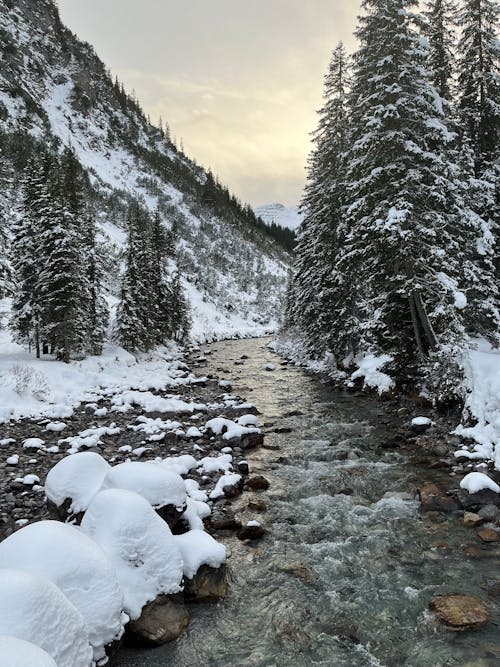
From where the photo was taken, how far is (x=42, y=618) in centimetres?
415

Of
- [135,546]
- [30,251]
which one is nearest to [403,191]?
[135,546]

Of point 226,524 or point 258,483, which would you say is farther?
point 258,483

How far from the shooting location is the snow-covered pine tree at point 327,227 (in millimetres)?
23641

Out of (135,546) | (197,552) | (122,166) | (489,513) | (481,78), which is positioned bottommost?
(489,513)

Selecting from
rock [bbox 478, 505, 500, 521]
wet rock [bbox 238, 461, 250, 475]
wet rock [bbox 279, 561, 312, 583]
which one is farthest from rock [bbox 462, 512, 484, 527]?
wet rock [bbox 238, 461, 250, 475]

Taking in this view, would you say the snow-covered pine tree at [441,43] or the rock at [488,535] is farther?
the snow-covered pine tree at [441,43]

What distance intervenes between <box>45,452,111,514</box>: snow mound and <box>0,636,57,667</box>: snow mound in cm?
415

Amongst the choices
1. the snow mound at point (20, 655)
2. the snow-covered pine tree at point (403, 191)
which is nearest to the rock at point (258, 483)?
the snow mound at point (20, 655)

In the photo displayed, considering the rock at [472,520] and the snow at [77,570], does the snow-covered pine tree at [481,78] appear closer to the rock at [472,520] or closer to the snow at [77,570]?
the rock at [472,520]

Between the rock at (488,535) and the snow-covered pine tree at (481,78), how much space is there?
16.1 m

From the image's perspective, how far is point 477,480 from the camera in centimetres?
955

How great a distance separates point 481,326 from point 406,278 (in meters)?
4.47

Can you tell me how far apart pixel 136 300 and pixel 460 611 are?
98.0 ft

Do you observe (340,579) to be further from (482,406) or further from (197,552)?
(482,406)
